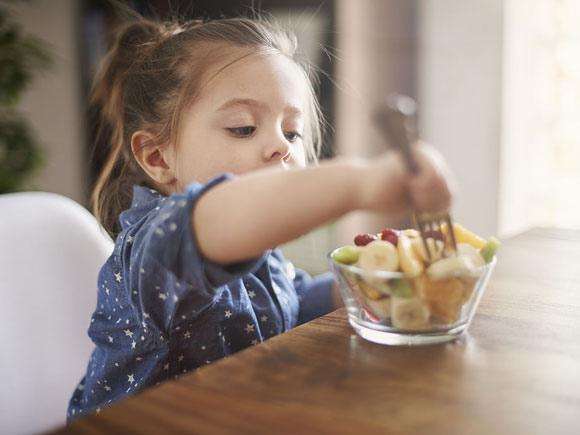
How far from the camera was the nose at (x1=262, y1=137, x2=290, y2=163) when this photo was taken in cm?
92

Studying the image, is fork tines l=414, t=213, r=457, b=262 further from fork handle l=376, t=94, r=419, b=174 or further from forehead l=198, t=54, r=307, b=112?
forehead l=198, t=54, r=307, b=112

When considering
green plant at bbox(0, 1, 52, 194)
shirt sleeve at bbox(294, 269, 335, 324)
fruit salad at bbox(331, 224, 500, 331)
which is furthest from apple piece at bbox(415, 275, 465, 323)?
green plant at bbox(0, 1, 52, 194)

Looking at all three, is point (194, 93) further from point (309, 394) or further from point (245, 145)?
point (309, 394)

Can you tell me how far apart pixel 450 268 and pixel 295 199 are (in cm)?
16

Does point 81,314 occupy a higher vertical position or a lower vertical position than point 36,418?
higher

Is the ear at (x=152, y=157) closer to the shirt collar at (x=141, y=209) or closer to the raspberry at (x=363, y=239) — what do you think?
the shirt collar at (x=141, y=209)

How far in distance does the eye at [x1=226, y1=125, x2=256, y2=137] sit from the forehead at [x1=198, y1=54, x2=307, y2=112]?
0.14ft

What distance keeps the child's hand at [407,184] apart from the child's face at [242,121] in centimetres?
40

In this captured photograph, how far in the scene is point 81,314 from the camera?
1.11 m

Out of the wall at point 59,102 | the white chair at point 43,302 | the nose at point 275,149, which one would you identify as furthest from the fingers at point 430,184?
the wall at point 59,102

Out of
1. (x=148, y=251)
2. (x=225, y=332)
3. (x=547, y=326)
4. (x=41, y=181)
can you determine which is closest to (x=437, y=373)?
(x=547, y=326)

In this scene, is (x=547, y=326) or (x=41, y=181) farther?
(x=41, y=181)

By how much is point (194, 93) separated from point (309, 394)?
60 centimetres

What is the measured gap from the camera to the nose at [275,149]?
36.1 inches
